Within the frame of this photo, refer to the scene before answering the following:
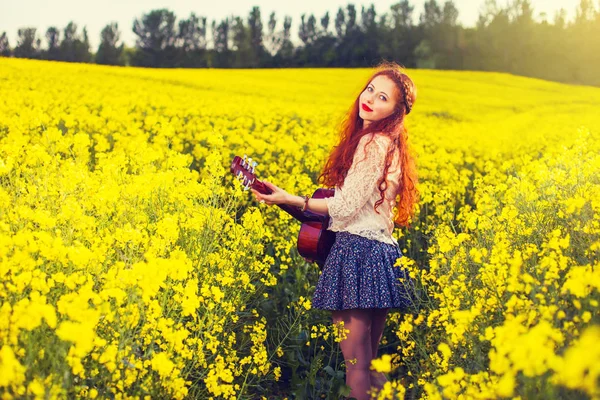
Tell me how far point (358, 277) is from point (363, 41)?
1171 inches

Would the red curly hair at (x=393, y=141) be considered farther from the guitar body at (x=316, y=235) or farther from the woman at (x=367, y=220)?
the guitar body at (x=316, y=235)

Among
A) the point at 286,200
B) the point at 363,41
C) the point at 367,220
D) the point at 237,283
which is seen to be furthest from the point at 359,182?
the point at 363,41

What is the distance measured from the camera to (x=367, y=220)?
2867 millimetres

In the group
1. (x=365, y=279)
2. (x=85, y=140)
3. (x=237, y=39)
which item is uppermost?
(x=237, y=39)

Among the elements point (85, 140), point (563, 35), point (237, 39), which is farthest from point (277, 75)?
point (85, 140)

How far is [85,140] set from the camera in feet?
14.1

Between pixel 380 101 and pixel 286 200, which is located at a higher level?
pixel 380 101

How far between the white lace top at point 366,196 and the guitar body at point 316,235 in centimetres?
5

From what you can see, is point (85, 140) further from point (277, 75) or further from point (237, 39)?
point (237, 39)

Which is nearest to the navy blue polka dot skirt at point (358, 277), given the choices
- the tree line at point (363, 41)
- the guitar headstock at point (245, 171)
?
the guitar headstock at point (245, 171)

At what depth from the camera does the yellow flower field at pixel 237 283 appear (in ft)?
5.92

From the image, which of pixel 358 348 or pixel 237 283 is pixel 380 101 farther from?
pixel 237 283

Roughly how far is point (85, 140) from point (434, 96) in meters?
16.1

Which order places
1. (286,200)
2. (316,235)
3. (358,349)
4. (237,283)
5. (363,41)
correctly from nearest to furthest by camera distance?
(286,200) → (358,349) → (316,235) → (237,283) → (363,41)
